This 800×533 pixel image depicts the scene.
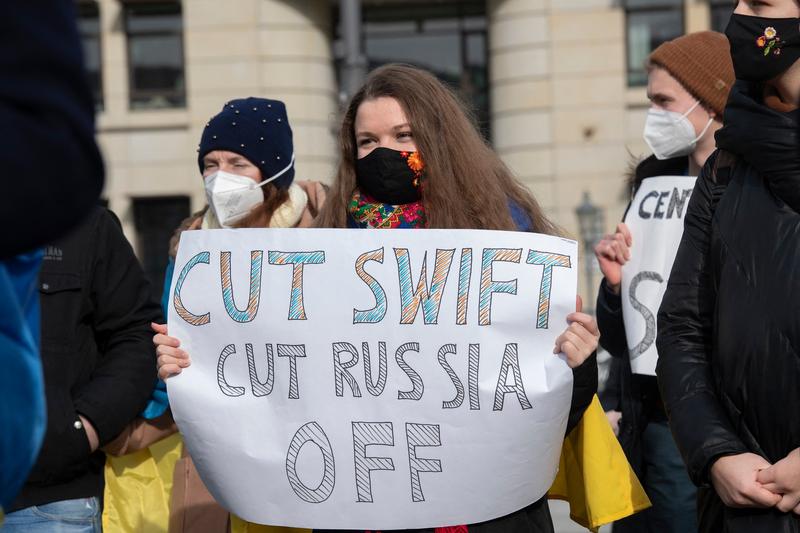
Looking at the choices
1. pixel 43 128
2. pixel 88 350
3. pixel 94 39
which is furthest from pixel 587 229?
pixel 43 128

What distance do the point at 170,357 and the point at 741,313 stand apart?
1.26 metres

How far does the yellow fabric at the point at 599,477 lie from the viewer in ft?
8.68

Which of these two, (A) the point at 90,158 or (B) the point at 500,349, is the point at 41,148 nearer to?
(A) the point at 90,158

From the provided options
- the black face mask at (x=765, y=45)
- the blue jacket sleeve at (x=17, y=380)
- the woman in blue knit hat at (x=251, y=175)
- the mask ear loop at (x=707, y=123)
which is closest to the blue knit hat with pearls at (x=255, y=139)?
the woman in blue knit hat at (x=251, y=175)

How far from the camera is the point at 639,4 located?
18.9 metres

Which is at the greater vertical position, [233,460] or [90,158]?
[90,158]

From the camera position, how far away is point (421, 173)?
9.03 ft

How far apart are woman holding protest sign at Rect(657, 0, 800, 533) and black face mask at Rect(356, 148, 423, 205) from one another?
668 mm

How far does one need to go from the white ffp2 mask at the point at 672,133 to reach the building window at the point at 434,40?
16542mm

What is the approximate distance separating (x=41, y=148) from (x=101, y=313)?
214cm

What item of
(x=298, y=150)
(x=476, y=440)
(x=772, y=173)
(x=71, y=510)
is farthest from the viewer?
(x=298, y=150)

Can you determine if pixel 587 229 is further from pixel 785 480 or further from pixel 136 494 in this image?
pixel 785 480

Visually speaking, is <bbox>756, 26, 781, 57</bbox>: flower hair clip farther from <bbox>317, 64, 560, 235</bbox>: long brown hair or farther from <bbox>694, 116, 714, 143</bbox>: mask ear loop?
<bbox>694, 116, 714, 143</bbox>: mask ear loop

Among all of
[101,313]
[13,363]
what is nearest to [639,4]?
[101,313]
